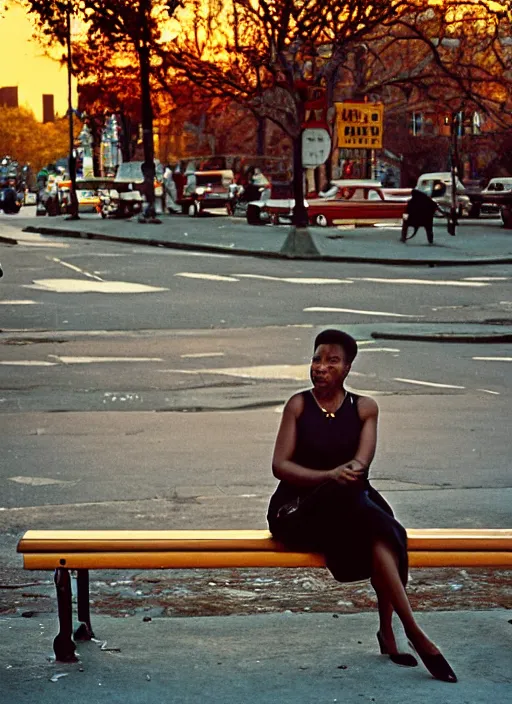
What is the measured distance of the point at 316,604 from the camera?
7.18 metres

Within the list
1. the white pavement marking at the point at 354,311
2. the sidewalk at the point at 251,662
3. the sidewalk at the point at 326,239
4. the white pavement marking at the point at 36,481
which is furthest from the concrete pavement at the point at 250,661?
the sidewalk at the point at 326,239

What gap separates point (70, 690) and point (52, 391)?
32.3 feet

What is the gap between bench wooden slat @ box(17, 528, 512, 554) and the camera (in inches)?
233

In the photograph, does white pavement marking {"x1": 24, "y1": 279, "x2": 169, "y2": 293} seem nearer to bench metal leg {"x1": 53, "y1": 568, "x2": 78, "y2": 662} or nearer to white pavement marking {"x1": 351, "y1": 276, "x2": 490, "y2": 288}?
white pavement marking {"x1": 351, "y1": 276, "x2": 490, "y2": 288}

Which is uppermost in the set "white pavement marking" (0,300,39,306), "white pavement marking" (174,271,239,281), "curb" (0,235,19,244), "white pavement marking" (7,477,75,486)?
"white pavement marking" (7,477,75,486)

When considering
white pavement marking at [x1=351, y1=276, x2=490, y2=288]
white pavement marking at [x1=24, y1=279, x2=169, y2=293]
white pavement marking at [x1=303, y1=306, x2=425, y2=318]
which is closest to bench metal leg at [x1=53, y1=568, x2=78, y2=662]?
white pavement marking at [x1=303, y1=306, x2=425, y2=318]

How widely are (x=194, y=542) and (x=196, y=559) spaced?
7 centimetres

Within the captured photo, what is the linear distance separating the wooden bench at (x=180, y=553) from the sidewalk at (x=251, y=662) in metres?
0.24

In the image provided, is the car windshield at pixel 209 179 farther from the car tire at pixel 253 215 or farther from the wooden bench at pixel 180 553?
the wooden bench at pixel 180 553

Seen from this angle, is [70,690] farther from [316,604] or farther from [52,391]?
[52,391]

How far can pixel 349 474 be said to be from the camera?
19.2 ft

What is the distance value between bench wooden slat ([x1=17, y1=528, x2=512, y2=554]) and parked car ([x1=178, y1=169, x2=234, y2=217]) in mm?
56253

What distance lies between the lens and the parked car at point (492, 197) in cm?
6075

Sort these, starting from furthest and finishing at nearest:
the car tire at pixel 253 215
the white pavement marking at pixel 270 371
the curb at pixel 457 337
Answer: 1. the car tire at pixel 253 215
2. the curb at pixel 457 337
3. the white pavement marking at pixel 270 371
